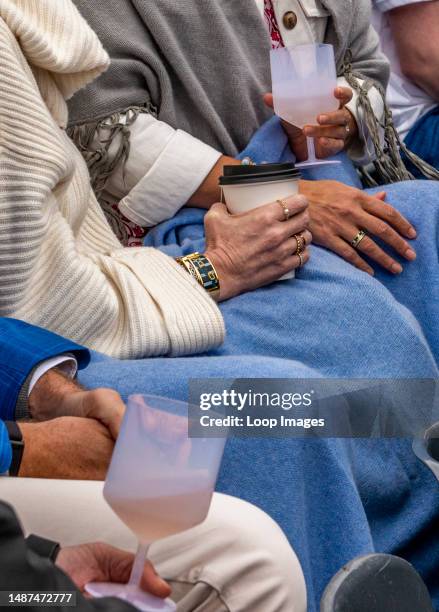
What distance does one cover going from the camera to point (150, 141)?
212 centimetres

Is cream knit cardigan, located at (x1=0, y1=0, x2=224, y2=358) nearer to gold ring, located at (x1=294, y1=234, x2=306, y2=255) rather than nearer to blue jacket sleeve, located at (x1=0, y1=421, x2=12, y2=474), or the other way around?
gold ring, located at (x1=294, y1=234, x2=306, y2=255)

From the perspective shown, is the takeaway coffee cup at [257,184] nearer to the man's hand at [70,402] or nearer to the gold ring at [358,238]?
the gold ring at [358,238]

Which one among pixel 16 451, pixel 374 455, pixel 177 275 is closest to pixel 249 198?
pixel 177 275

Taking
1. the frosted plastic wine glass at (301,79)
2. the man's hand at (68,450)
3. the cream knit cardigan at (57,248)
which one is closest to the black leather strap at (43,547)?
the man's hand at (68,450)

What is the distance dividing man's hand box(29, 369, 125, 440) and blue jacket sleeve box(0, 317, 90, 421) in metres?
0.03

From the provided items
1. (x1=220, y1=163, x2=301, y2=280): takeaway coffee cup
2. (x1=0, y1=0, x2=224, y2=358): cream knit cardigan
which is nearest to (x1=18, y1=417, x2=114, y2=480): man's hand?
(x1=0, y1=0, x2=224, y2=358): cream knit cardigan

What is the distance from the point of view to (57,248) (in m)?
1.71

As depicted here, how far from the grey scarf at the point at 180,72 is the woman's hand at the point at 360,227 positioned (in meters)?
0.29

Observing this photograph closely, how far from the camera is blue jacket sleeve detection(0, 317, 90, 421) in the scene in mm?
1504

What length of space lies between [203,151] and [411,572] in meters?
1.10

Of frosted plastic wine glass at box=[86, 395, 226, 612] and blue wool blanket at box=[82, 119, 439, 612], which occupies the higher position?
frosted plastic wine glass at box=[86, 395, 226, 612]

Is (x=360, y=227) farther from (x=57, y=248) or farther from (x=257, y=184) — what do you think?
(x=57, y=248)

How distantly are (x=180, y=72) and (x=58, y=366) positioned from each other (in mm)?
843

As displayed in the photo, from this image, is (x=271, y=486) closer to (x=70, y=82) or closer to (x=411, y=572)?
(x=411, y=572)
